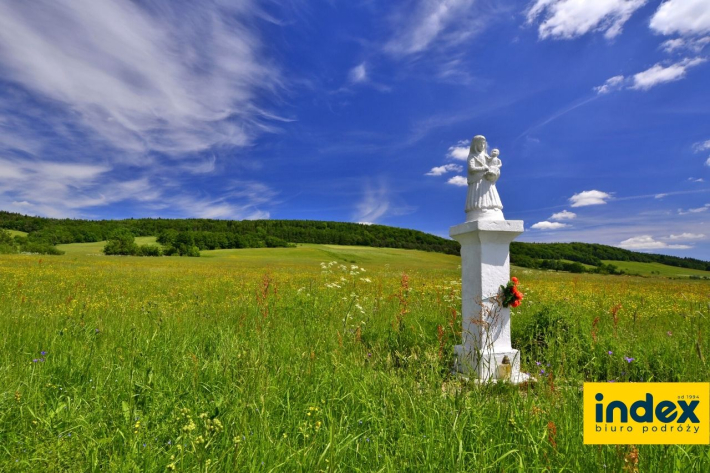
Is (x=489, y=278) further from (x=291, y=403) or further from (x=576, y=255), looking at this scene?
(x=576, y=255)

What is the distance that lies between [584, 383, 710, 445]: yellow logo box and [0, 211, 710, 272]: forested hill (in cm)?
4763

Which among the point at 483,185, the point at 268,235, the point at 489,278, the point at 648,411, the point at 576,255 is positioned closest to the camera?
the point at 648,411

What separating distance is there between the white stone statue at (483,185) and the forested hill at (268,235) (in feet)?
149

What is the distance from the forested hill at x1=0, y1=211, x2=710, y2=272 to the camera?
49312mm

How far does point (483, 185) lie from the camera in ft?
16.0

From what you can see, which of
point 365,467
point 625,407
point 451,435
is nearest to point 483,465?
point 451,435

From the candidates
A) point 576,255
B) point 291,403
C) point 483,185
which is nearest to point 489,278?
point 483,185

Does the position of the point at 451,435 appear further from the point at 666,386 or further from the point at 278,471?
the point at 666,386

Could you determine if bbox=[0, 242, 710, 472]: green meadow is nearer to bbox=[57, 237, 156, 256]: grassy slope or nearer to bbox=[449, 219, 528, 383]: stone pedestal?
bbox=[449, 219, 528, 383]: stone pedestal

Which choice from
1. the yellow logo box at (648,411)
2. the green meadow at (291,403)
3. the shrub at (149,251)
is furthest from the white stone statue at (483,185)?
the shrub at (149,251)

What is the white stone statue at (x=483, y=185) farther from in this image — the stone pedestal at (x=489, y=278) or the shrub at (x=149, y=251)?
the shrub at (x=149, y=251)

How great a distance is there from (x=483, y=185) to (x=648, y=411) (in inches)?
127

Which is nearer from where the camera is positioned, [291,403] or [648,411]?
[648,411]

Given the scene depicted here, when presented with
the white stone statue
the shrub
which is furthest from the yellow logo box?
the shrub
